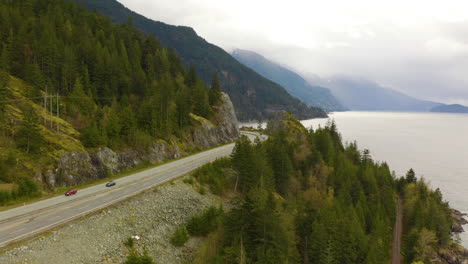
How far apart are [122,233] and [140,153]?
81.4 feet

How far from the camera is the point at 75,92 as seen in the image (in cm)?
5203

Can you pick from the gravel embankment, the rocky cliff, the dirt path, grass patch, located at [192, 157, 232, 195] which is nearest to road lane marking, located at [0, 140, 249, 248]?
the gravel embankment

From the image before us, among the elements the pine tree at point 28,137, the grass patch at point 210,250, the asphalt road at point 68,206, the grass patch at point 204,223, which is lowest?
the grass patch at point 210,250

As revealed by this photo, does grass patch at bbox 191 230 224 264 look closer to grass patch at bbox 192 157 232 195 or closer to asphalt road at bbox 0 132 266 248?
grass patch at bbox 192 157 232 195

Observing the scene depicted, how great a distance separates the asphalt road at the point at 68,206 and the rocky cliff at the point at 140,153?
170 inches

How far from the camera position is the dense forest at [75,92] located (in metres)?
37.9

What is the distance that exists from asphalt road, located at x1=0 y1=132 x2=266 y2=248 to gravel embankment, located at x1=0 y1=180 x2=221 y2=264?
62.4 inches

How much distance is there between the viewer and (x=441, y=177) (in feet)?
324

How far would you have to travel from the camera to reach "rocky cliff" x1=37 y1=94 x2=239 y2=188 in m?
37.4

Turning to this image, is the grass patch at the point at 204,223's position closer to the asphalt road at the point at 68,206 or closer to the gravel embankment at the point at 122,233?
the gravel embankment at the point at 122,233

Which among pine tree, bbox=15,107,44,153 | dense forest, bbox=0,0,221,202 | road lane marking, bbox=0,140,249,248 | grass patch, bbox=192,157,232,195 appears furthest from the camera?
grass patch, bbox=192,157,232,195

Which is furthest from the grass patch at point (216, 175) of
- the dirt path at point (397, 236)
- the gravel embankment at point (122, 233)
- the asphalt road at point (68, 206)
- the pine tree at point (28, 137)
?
the dirt path at point (397, 236)

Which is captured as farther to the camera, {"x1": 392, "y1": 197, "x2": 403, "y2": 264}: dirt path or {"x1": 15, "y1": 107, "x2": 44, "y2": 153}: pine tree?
{"x1": 392, "y1": 197, "x2": 403, "y2": 264}: dirt path

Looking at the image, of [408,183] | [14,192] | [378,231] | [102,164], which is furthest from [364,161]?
[14,192]
